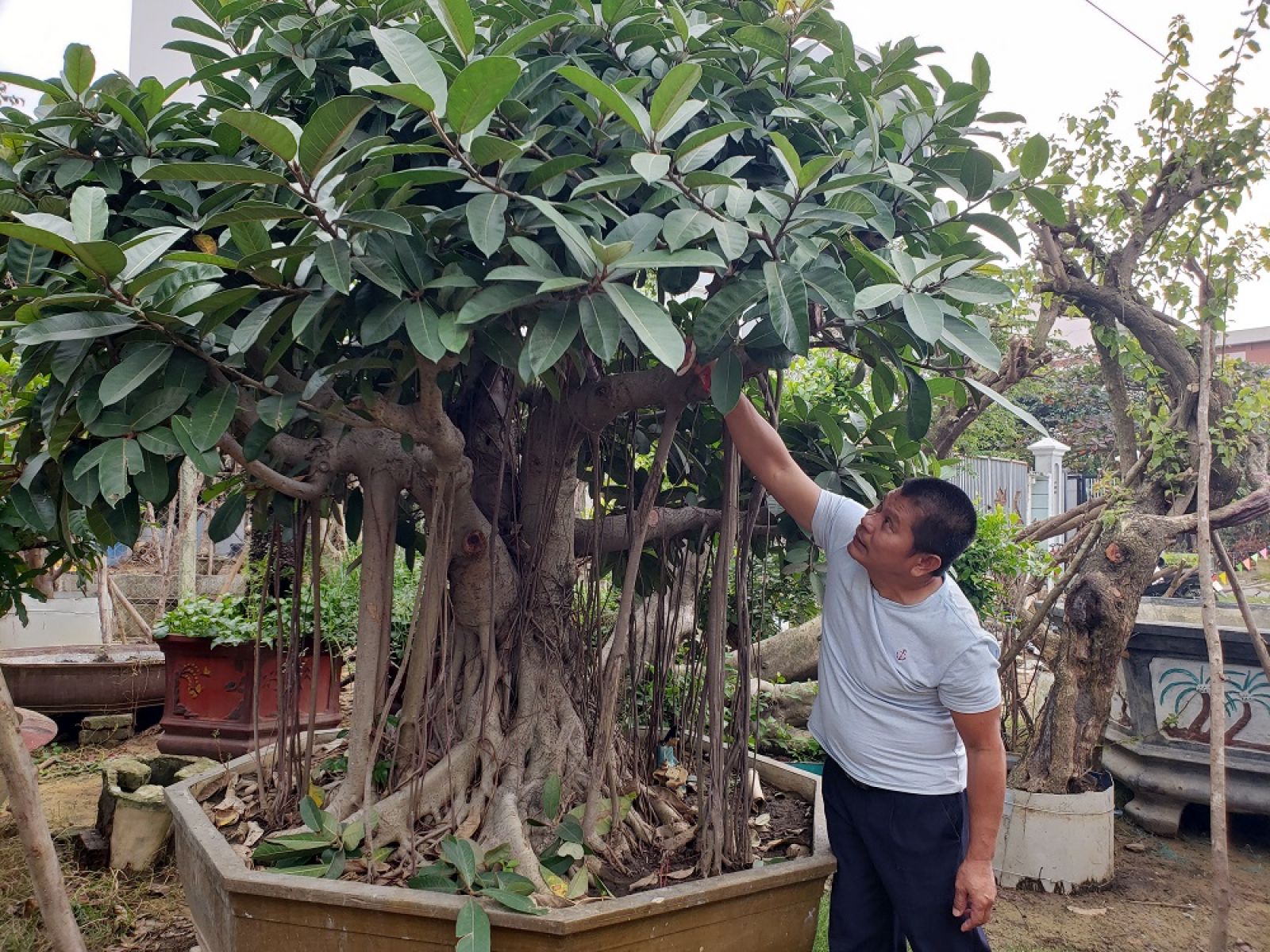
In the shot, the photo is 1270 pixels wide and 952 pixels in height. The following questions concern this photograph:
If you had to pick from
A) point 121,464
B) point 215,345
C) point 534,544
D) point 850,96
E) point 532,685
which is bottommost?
point 532,685

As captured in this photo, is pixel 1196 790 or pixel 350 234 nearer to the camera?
pixel 350 234

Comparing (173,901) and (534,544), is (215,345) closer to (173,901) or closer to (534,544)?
(534,544)

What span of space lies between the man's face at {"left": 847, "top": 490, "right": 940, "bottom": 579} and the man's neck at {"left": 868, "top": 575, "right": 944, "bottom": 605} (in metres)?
0.03

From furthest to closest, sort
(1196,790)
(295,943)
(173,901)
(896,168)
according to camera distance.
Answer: (1196,790) < (173,901) < (295,943) < (896,168)

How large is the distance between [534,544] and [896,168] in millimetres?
1384

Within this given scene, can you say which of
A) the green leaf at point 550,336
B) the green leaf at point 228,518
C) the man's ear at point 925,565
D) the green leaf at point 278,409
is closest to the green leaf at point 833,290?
the green leaf at point 550,336

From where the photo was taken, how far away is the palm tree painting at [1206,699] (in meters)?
4.10

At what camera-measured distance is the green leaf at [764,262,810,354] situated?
63.1 inches

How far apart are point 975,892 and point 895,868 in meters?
0.18

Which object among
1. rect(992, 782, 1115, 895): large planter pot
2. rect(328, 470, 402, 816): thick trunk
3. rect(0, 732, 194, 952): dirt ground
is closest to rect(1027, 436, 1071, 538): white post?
rect(992, 782, 1115, 895): large planter pot

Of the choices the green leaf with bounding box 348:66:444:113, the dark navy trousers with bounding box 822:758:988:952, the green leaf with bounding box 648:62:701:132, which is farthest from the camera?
the dark navy trousers with bounding box 822:758:988:952

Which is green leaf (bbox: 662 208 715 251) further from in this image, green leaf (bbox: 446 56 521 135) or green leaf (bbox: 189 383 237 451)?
green leaf (bbox: 189 383 237 451)

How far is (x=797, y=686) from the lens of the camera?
5.79m

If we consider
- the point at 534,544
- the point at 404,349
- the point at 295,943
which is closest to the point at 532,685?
the point at 534,544
